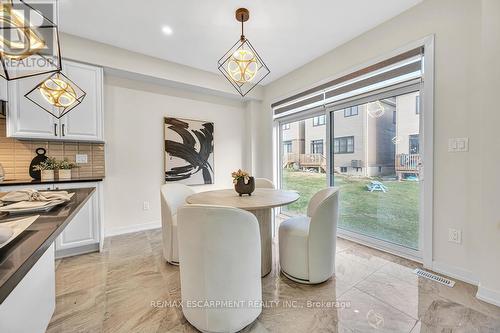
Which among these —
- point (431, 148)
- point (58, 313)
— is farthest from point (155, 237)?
point (431, 148)

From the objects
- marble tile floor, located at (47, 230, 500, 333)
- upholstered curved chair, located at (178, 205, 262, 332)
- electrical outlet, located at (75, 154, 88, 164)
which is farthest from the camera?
electrical outlet, located at (75, 154, 88, 164)

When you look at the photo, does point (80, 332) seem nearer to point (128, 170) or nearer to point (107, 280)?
point (107, 280)

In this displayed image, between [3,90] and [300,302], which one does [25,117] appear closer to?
[3,90]

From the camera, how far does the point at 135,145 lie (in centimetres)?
335

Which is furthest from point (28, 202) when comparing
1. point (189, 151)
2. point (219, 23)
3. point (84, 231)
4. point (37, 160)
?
point (189, 151)

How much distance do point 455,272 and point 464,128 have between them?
130 centimetres

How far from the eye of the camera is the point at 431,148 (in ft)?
6.86

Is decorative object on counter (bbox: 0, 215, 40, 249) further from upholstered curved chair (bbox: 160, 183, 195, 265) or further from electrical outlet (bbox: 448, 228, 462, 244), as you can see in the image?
electrical outlet (bbox: 448, 228, 462, 244)

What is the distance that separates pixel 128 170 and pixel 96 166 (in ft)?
1.33

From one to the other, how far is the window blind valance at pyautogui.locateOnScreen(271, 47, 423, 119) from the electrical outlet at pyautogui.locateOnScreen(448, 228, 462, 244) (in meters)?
1.55

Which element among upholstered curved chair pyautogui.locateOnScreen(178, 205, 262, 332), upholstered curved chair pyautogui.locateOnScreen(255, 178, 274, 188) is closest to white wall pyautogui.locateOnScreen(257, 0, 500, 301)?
upholstered curved chair pyautogui.locateOnScreen(255, 178, 274, 188)

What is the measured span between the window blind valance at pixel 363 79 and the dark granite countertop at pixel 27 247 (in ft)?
10.0

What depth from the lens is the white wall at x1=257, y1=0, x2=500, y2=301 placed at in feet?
5.44

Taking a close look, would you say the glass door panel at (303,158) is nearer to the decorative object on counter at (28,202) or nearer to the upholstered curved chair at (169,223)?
the upholstered curved chair at (169,223)
